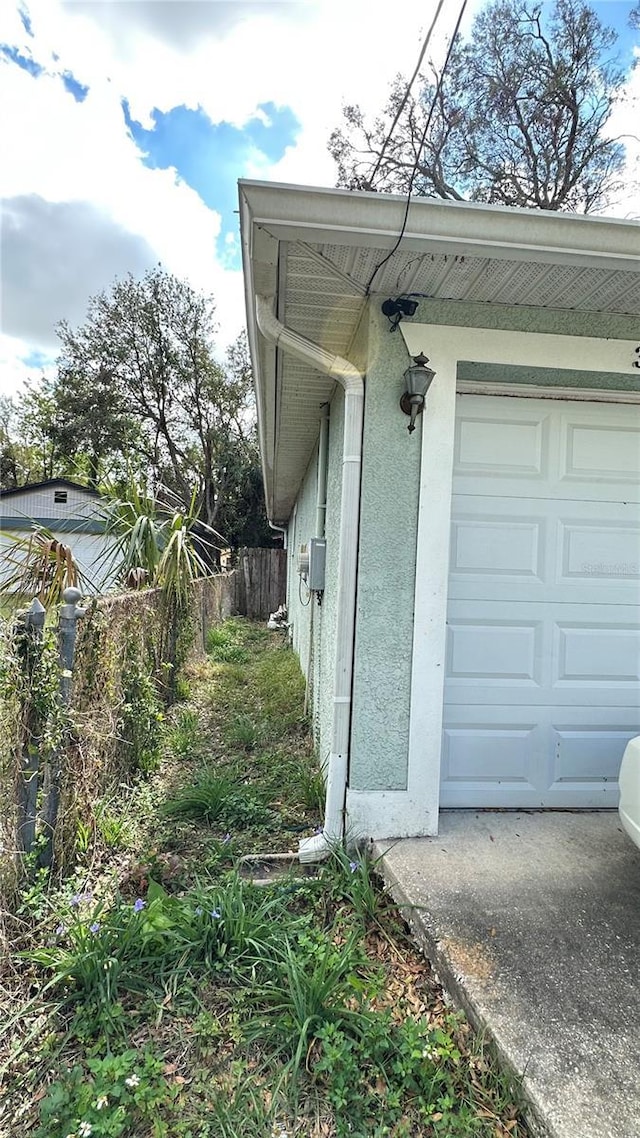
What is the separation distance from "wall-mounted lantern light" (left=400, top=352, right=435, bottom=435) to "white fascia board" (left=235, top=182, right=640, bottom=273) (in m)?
0.51

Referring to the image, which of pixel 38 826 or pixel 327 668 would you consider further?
pixel 327 668

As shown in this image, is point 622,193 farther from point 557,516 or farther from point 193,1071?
point 193,1071

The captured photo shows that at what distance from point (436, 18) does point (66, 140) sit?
5.08m

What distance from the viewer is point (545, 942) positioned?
7.04 ft

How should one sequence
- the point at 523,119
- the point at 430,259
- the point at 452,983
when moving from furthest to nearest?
the point at 523,119, the point at 430,259, the point at 452,983

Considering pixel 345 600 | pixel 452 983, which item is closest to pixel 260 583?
pixel 345 600

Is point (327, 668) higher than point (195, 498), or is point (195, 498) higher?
point (195, 498)

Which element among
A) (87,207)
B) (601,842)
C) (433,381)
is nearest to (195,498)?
(433,381)

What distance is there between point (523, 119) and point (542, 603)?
11425mm

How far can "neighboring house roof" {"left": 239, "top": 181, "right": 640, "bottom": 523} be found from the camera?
2.33 metres

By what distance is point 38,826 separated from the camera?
252 cm

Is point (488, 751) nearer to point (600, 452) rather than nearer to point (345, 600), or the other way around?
point (345, 600)

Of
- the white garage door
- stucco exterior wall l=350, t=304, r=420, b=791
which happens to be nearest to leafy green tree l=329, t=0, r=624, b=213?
the white garage door

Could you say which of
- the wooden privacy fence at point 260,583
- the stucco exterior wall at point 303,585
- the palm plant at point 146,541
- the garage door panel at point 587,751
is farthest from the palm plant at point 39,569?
the wooden privacy fence at point 260,583
